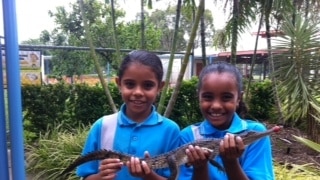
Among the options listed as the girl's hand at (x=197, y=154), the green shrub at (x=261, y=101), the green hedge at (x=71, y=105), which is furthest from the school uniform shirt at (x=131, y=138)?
the green shrub at (x=261, y=101)

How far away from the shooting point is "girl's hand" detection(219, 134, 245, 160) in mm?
1323

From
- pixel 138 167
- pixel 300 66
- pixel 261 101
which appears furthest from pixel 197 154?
pixel 261 101

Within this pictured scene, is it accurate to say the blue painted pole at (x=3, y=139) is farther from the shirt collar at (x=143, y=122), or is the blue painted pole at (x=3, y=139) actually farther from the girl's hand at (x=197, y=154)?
the girl's hand at (x=197, y=154)

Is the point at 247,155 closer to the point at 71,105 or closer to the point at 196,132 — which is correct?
the point at 196,132

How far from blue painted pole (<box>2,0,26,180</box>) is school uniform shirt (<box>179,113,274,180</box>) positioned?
79cm

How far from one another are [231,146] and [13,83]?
108 cm

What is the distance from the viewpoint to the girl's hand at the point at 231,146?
132 centimetres

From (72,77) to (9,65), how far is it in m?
7.46

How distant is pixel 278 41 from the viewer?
22.3ft

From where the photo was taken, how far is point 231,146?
1.32 meters

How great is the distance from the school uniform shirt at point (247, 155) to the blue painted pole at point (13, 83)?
793 mm

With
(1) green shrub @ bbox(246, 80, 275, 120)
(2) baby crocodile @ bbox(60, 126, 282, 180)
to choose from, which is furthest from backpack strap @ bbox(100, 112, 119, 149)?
(1) green shrub @ bbox(246, 80, 275, 120)

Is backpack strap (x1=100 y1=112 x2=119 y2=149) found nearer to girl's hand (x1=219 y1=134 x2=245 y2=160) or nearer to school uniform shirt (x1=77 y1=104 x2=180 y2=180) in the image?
school uniform shirt (x1=77 y1=104 x2=180 y2=180)

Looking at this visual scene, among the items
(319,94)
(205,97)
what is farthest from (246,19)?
(205,97)
